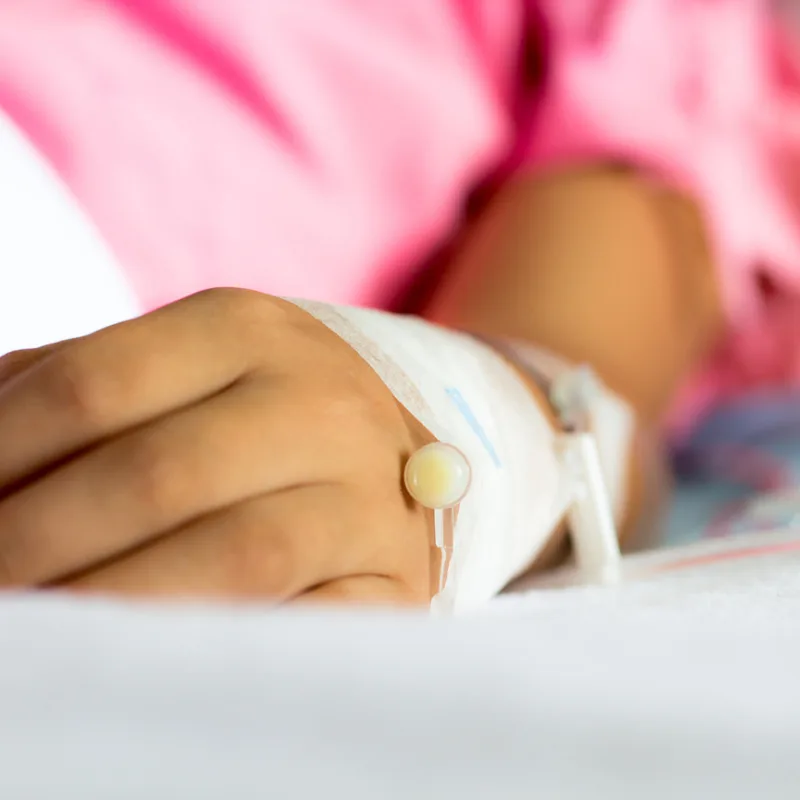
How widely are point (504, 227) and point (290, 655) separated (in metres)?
0.45

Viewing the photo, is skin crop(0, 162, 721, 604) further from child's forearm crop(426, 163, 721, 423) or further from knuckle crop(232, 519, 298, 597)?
child's forearm crop(426, 163, 721, 423)

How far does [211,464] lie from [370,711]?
0.06m

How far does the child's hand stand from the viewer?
6.3 inches

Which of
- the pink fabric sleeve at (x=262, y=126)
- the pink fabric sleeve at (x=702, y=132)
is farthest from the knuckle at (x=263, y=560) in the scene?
the pink fabric sleeve at (x=702, y=132)

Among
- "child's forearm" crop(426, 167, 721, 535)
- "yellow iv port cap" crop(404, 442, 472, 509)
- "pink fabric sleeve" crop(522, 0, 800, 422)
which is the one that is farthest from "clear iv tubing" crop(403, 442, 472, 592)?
"pink fabric sleeve" crop(522, 0, 800, 422)

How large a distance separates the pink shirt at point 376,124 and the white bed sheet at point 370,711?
126 mm

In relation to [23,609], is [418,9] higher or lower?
higher

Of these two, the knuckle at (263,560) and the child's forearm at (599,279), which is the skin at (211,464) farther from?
the child's forearm at (599,279)

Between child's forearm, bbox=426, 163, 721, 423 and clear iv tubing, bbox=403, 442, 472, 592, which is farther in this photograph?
child's forearm, bbox=426, 163, 721, 423

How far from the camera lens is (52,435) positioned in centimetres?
16

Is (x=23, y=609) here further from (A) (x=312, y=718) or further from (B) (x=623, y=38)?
(B) (x=623, y=38)

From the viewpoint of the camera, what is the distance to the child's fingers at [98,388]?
6.4 inches

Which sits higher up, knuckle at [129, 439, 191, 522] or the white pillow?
the white pillow

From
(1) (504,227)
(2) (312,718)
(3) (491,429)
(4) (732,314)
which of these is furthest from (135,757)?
(4) (732,314)
